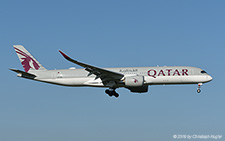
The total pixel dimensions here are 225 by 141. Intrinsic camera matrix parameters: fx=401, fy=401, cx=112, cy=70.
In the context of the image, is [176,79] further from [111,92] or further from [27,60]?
[27,60]

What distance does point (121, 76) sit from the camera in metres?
45.4

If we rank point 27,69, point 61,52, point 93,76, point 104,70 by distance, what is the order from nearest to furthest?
1. point 61,52
2. point 104,70
3. point 93,76
4. point 27,69

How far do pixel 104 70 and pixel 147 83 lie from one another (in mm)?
5227

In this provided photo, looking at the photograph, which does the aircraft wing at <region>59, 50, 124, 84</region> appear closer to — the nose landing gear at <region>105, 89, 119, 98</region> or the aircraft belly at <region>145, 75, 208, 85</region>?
the nose landing gear at <region>105, 89, 119, 98</region>

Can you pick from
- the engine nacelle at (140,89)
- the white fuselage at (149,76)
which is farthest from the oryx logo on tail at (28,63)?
the engine nacelle at (140,89)

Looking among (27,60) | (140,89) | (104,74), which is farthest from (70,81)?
(140,89)

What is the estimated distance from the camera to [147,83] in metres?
45.2

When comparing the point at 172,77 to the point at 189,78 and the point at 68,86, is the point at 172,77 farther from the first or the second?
the point at 68,86

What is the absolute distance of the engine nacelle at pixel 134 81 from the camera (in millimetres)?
44281

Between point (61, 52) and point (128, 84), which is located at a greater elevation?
point (61, 52)

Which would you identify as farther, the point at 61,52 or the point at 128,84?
the point at 128,84

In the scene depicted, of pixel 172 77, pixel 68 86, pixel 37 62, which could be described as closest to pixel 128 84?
pixel 172 77

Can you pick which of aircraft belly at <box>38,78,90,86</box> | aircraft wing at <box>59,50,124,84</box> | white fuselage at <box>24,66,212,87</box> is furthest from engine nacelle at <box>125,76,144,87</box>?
aircraft belly at <box>38,78,90,86</box>

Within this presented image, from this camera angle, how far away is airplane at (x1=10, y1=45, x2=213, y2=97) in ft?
146
